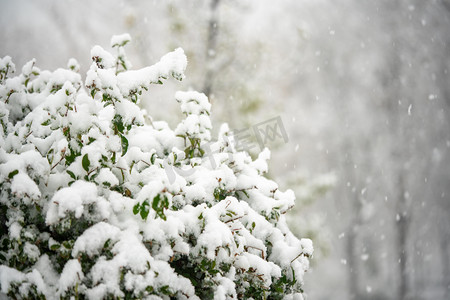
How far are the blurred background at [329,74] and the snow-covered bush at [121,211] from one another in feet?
10.7

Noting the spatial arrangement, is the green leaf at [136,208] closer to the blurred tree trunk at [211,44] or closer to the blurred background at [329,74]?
the blurred background at [329,74]

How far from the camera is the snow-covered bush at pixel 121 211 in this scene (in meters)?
1.38

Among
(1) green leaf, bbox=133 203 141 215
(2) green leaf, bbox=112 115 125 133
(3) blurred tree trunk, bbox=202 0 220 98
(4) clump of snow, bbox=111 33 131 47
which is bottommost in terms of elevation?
(1) green leaf, bbox=133 203 141 215

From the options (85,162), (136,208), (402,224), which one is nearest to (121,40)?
(85,162)

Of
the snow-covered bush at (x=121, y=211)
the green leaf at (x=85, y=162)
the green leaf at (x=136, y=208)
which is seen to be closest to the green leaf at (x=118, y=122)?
the snow-covered bush at (x=121, y=211)

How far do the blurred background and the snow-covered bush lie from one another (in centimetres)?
326

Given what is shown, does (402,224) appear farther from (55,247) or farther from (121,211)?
(55,247)

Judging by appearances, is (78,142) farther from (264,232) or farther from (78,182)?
(264,232)

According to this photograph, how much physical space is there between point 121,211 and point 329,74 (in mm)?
11347

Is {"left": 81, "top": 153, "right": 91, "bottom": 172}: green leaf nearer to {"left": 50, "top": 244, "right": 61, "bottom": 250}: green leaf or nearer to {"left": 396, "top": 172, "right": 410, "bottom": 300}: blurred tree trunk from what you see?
{"left": 50, "top": 244, "right": 61, "bottom": 250}: green leaf

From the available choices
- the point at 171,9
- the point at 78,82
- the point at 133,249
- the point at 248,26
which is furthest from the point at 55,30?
the point at 133,249

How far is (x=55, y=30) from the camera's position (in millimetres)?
9367

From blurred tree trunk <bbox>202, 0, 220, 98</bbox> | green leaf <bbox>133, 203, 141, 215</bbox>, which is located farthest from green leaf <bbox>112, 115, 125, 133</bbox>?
blurred tree trunk <bbox>202, 0, 220, 98</bbox>

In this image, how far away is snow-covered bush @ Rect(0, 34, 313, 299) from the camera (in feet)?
4.51
